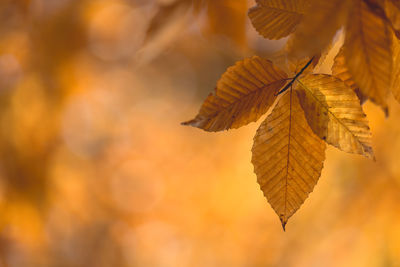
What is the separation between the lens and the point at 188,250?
1.70 meters

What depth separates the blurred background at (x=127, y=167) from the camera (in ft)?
5.15

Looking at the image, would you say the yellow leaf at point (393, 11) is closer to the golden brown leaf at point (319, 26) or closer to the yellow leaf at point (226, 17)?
the golden brown leaf at point (319, 26)

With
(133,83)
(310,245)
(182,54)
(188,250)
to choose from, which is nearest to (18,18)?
(133,83)

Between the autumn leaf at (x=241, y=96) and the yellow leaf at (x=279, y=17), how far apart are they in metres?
0.03

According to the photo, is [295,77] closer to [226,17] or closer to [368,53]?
[368,53]

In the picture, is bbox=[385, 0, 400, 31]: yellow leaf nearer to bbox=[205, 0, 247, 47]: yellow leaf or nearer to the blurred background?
bbox=[205, 0, 247, 47]: yellow leaf

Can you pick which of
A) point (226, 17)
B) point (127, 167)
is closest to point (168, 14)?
point (226, 17)

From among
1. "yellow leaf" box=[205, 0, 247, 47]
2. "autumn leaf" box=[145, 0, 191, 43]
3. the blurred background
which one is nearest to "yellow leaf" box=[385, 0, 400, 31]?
"autumn leaf" box=[145, 0, 191, 43]

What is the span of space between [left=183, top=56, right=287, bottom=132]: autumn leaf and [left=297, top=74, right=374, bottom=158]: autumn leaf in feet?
0.10

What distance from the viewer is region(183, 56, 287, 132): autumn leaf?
26 cm

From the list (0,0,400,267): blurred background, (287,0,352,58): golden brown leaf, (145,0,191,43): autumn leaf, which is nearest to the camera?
(287,0,352,58): golden brown leaf

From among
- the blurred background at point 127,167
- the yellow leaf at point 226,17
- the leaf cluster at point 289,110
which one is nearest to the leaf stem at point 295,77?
the leaf cluster at point 289,110

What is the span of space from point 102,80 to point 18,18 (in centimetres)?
42

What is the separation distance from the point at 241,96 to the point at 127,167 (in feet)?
4.91
